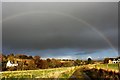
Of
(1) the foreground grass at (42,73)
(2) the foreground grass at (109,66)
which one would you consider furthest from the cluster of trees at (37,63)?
(2) the foreground grass at (109,66)

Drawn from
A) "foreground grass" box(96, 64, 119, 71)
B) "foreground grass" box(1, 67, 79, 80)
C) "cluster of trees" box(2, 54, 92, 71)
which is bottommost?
"foreground grass" box(1, 67, 79, 80)

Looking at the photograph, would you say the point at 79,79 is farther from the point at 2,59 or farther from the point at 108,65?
the point at 2,59

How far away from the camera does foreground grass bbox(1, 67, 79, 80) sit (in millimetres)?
6949

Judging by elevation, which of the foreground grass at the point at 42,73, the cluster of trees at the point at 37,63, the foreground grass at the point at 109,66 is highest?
the cluster of trees at the point at 37,63

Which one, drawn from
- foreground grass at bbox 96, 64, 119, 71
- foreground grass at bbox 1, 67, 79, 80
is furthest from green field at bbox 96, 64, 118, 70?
foreground grass at bbox 1, 67, 79, 80

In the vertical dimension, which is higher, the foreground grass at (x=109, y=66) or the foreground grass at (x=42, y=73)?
the foreground grass at (x=109, y=66)

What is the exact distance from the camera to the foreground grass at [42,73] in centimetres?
695

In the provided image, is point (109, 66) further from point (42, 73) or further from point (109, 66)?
point (42, 73)

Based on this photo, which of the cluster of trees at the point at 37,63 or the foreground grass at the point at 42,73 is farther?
the cluster of trees at the point at 37,63

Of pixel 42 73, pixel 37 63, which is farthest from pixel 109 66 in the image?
pixel 37 63

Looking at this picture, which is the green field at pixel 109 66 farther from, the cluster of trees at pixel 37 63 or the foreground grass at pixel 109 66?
the cluster of trees at pixel 37 63

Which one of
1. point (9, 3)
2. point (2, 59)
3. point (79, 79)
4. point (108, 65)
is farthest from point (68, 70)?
point (9, 3)

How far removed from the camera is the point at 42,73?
23.1 ft

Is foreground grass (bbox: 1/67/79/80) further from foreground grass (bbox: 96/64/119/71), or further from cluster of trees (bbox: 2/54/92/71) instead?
foreground grass (bbox: 96/64/119/71)
